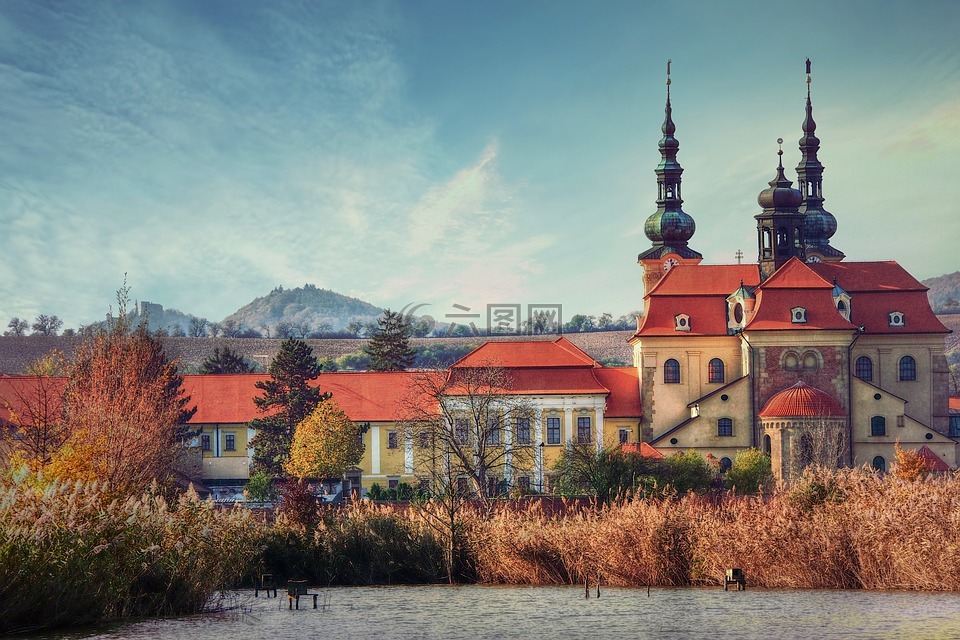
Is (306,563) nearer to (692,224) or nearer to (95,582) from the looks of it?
(95,582)

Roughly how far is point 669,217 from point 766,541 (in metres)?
56.4

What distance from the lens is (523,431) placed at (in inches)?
2537

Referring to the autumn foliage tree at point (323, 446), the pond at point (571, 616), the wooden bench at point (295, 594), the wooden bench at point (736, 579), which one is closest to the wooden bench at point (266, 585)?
the pond at point (571, 616)

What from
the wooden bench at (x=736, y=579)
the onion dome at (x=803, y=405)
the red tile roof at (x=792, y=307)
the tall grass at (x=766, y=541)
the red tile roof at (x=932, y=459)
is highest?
the red tile roof at (x=792, y=307)

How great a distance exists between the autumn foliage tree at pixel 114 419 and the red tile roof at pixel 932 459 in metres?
34.5

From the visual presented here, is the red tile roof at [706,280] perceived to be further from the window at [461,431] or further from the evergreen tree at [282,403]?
the evergreen tree at [282,403]

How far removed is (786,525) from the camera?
2544cm

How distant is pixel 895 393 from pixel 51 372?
180ft

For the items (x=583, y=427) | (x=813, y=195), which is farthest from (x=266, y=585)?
(x=813, y=195)

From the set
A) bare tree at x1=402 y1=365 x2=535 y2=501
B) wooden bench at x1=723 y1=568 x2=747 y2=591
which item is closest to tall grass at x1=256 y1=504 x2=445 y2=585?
wooden bench at x1=723 y1=568 x2=747 y2=591

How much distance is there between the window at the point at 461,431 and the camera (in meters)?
59.5

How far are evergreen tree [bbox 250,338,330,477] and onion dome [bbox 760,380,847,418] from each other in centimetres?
2429

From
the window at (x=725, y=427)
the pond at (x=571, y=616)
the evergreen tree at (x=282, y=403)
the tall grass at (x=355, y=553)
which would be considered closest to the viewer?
the pond at (x=571, y=616)

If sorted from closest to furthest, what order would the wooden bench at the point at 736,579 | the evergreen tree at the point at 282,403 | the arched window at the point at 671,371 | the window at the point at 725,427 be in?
the wooden bench at the point at 736,579 < the window at the point at 725,427 < the arched window at the point at 671,371 < the evergreen tree at the point at 282,403
